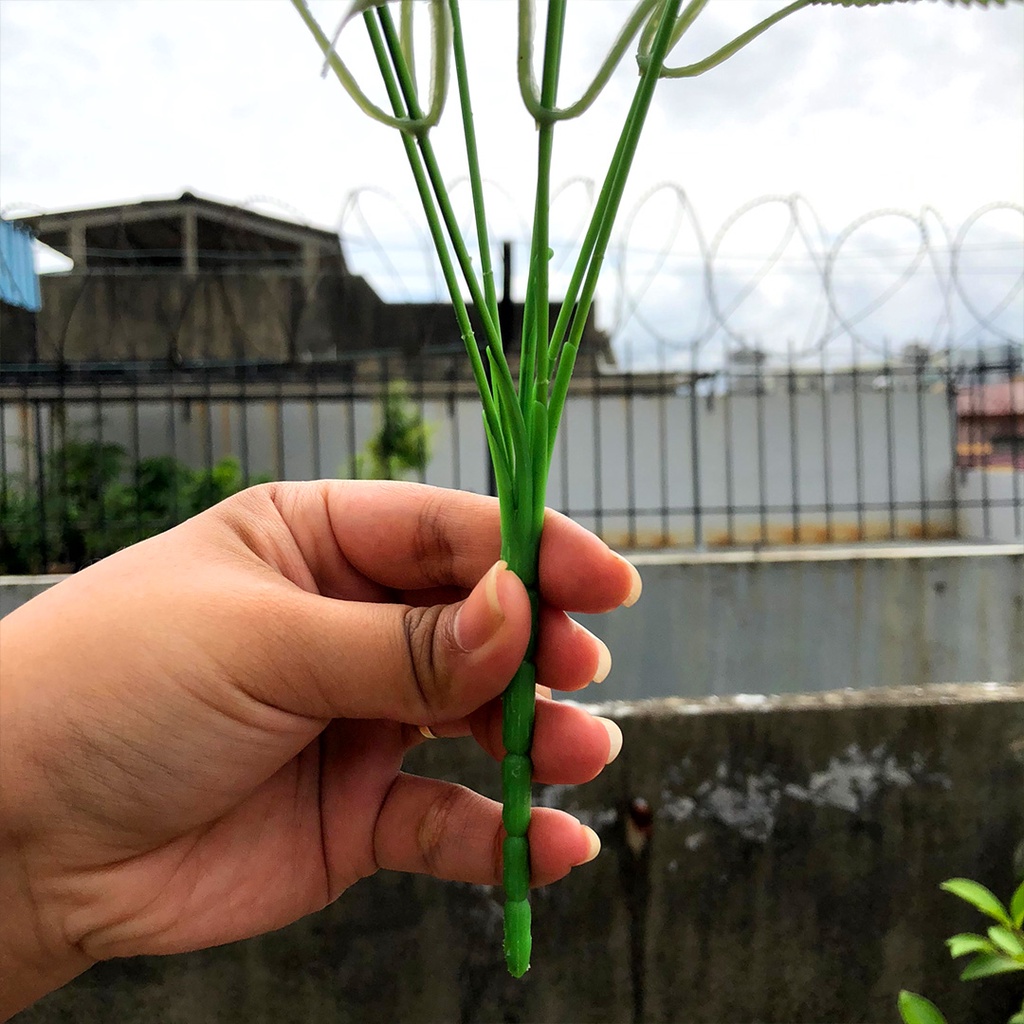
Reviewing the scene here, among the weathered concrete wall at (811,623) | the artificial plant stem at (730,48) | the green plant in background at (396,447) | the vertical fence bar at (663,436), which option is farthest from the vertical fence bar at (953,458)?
the artificial plant stem at (730,48)

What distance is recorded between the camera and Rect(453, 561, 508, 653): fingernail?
2.67 ft

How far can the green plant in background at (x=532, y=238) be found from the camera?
2.27 feet

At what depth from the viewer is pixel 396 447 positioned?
20.8 ft

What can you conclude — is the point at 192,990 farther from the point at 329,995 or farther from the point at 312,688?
the point at 312,688

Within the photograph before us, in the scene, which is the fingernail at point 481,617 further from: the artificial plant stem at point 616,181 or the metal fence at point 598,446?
the metal fence at point 598,446

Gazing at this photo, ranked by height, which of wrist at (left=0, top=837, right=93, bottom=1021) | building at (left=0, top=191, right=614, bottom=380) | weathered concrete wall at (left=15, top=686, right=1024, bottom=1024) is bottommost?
weathered concrete wall at (left=15, top=686, right=1024, bottom=1024)

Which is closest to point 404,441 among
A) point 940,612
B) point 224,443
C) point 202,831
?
point 224,443

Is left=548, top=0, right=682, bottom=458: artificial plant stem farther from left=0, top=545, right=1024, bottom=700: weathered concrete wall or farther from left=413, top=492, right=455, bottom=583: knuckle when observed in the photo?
left=0, top=545, right=1024, bottom=700: weathered concrete wall

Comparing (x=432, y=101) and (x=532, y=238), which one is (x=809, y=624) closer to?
(x=532, y=238)

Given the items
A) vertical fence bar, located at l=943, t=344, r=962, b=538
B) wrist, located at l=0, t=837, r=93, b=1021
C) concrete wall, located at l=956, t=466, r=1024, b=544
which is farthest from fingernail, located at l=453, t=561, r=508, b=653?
vertical fence bar, located at l=943, t=344, r=962, b=538

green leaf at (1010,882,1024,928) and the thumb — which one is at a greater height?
the thumb

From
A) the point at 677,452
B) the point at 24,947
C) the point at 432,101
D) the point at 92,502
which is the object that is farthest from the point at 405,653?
the point at 677,452

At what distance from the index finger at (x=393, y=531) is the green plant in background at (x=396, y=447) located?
15.6 ft

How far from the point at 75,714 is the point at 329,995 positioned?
1117 mm
